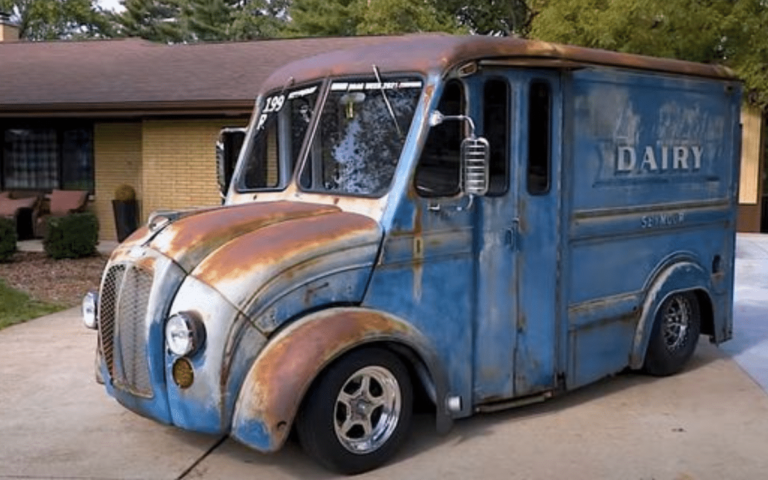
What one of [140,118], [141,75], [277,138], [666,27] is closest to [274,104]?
[277,138]

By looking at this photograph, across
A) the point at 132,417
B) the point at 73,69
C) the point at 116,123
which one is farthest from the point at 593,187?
the point at 73,69

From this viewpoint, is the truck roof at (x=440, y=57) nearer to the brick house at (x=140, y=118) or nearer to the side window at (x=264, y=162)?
the side window at (x=264, y=162)

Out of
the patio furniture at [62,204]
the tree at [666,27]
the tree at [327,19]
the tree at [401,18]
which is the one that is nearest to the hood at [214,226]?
the tree at [666,27]

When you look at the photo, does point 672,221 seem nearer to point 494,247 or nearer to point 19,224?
point 494,247

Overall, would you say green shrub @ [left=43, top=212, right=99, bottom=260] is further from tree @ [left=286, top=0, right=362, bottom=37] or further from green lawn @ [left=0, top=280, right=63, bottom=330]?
tree @ [left=286, top=0, right=362, bottom=37]

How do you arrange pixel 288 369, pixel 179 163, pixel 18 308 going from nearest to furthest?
1. pixel 288 369
2. pixel 18 308
3. pixel 179 163

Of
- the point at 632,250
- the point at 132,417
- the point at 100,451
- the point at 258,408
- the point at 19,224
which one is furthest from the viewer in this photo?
the point at 19,224

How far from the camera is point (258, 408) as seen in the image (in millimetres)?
4332

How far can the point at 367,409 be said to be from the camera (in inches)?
188

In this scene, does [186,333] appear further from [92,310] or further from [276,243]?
[92,310]

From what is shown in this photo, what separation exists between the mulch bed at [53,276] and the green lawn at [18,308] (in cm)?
18

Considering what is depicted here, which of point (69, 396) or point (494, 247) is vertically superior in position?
point (494, 247)

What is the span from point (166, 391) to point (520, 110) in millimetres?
2662

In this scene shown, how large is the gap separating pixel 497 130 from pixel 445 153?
1.45ft
